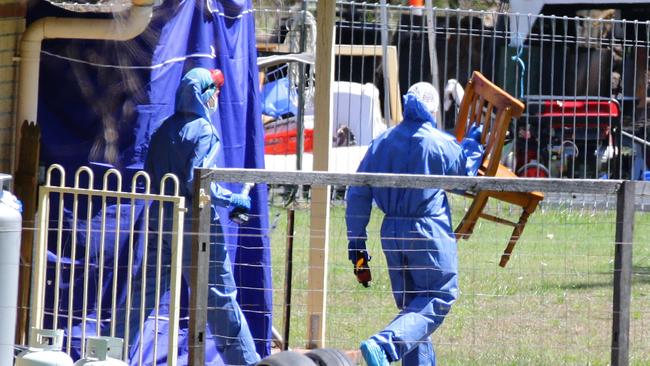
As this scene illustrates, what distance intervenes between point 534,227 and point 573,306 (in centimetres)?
413

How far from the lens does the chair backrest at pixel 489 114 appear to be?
322 inches

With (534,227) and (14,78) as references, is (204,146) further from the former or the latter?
(534,227)

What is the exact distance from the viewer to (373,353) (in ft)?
23.3

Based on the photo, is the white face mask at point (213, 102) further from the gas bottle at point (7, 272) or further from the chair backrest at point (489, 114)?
the gas bottle at point (7, 272)

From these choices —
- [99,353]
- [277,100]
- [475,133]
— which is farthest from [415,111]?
[277,100]

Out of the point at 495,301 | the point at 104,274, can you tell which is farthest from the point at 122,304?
the point at 495,301

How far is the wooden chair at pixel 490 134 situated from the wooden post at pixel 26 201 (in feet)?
7.95

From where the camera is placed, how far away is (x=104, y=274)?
7.39m

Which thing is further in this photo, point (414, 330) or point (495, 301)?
point (495, 301)

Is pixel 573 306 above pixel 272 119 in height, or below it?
below

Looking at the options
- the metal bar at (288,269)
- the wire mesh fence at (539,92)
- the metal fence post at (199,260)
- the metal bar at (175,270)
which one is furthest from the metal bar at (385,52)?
the metal fence post at (199,260)

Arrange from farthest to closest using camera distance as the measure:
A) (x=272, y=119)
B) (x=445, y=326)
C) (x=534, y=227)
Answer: (x=272, y=119)
(x=534, y=227)
(x=445, y=326)

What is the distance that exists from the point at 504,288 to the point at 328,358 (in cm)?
428

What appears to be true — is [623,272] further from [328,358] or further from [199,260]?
[199,260]
